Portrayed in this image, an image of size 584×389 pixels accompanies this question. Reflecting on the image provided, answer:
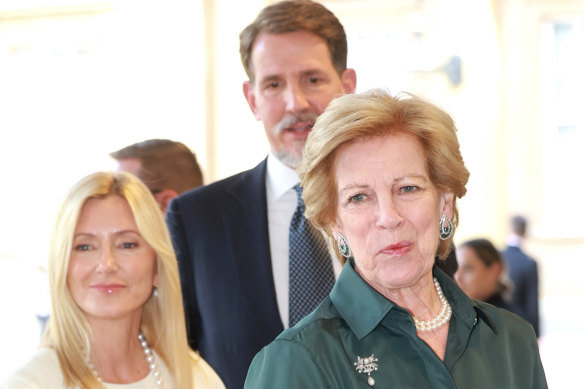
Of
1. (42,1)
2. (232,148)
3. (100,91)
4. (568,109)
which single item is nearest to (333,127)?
(232,148)

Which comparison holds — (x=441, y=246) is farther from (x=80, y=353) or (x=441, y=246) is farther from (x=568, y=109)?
(x=568, y=109)

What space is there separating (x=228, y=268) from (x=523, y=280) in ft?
17.7

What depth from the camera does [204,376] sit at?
101 inches

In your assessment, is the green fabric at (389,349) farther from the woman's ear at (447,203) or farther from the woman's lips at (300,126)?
the woman's lips at (300,126)

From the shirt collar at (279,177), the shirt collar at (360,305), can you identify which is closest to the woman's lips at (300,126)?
the shirt collar at (279,177)

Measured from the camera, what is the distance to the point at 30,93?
10.1 m

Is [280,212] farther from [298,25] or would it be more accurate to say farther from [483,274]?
[483,274]

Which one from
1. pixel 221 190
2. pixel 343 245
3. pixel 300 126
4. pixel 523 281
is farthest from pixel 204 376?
pixel 523 281

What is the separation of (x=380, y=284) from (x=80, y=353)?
1.04m

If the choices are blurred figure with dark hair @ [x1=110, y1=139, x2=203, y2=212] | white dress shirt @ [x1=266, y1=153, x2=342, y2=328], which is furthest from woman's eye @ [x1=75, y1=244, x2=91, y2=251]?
blurred figure with dark hair @ [x1=110, y1=139, x2=203, y2=212]

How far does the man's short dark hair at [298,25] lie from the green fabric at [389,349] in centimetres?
94

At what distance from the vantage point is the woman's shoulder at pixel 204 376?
8.32ft

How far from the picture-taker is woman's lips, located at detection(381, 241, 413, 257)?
177 centimetres

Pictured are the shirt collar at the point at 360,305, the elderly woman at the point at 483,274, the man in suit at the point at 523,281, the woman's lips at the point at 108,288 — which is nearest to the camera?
the shirt collar at the point at 360,305
